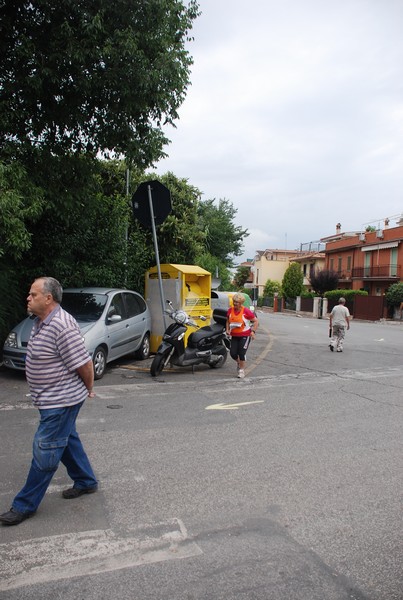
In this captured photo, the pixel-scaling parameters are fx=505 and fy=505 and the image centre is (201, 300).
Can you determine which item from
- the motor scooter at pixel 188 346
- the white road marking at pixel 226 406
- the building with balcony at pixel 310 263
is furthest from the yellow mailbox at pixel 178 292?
the building with balcony at pixel 310 263

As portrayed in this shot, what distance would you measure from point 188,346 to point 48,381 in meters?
6.40

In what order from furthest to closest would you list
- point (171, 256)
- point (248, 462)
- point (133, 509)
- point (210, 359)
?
point (171, 256), point (210, 359), point (248, 462), point (133, 509)

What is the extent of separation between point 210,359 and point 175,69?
18.3 feet

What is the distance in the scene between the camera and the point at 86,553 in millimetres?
3129

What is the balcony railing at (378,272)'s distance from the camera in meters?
44.2

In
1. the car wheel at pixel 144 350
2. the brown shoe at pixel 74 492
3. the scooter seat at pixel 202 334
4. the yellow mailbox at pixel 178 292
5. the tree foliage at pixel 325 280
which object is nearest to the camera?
the brown shoe at pixel 74 492

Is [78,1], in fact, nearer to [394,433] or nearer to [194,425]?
[194,425]

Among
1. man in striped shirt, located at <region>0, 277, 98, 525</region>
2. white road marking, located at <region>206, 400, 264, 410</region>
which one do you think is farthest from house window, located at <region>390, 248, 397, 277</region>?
man in striped shirt, located at <region>0, 277, 98, 525</region>

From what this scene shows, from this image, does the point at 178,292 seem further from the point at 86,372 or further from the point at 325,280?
Answer: the point at 325,280

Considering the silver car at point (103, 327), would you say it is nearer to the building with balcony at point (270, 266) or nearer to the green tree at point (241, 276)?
the building with balcony at point (270, 266)

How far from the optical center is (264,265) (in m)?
81.2

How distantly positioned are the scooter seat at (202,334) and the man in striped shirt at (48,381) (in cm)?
631

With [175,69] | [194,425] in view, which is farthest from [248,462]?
Answer: [175,69]

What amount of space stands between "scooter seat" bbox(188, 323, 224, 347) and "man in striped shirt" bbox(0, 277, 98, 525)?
6.31 metres
